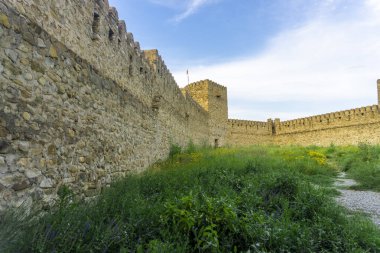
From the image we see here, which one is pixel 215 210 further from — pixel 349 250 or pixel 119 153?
pixel 119 153

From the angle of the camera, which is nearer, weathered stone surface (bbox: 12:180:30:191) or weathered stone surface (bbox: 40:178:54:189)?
weathered stone surface (bbox: 12:180:30:191)

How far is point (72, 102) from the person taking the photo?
4605mm

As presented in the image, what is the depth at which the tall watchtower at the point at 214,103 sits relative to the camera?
76.0 feet

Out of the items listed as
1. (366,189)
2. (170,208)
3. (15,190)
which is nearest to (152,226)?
(170,208)

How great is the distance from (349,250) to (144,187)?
358cm

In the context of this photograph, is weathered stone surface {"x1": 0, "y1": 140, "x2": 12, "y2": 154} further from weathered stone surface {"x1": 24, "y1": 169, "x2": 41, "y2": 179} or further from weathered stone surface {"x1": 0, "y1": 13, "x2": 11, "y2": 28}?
weathered stone surface {"x1": 0, "y1": 13, "x2": 11, "y2": 28}

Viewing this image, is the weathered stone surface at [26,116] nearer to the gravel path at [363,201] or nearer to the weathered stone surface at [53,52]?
the weathered stone surface at [53,52]

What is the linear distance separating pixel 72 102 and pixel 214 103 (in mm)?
19643

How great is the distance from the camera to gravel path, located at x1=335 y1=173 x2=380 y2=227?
212 inches

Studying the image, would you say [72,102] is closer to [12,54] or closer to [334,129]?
[12,54]

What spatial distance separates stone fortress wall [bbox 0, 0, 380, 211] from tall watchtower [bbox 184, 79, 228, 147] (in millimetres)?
10755

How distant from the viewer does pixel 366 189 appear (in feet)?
26.8

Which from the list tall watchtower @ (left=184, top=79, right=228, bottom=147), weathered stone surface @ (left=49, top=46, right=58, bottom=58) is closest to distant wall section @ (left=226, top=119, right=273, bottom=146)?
tall watchtower @ (left=184, top=79, right=228, bottom=147)

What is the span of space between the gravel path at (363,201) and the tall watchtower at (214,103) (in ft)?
50.5
